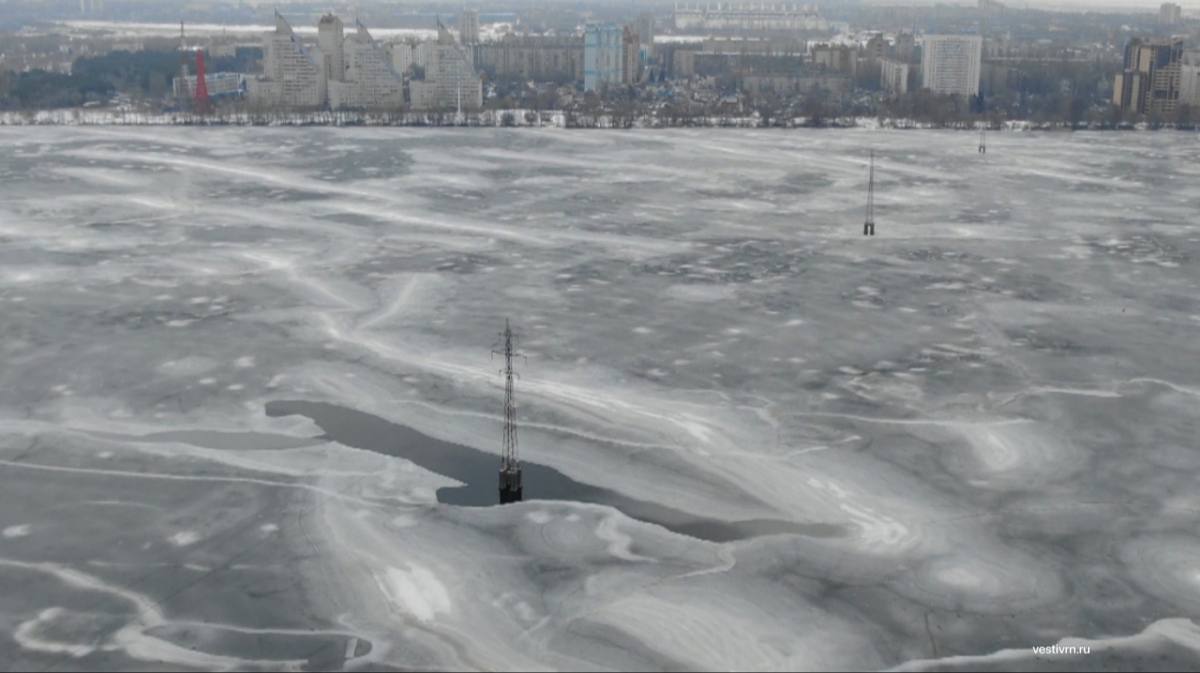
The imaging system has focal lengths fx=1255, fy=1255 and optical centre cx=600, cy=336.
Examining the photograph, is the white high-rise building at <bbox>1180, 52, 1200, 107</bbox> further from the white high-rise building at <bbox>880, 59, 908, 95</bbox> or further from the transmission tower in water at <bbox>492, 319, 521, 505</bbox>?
the transmission tower in water at <bbox>492, 319, 521, 505</bbox>

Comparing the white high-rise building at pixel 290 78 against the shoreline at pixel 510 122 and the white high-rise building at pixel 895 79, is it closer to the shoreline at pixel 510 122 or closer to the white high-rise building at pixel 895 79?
the shoreline at pixel 510 122

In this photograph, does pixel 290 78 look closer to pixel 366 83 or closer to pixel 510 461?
pixel 366 83

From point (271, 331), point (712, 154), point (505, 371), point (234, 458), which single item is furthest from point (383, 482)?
point (712, 154)

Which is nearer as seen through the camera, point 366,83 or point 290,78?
point 366,83

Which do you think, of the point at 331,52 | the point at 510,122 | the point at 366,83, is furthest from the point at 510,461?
the point at 331,52

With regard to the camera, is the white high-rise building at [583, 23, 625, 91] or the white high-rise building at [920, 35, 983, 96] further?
the white high-rise building at [583, 23, 625, 91]

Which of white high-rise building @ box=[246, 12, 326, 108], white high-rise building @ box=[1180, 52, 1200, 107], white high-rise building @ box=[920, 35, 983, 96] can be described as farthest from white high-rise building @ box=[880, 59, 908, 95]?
white high-rise building @ box=[246, 12, 326, 108]

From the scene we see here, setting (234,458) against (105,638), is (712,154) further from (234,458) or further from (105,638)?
(105,638)
